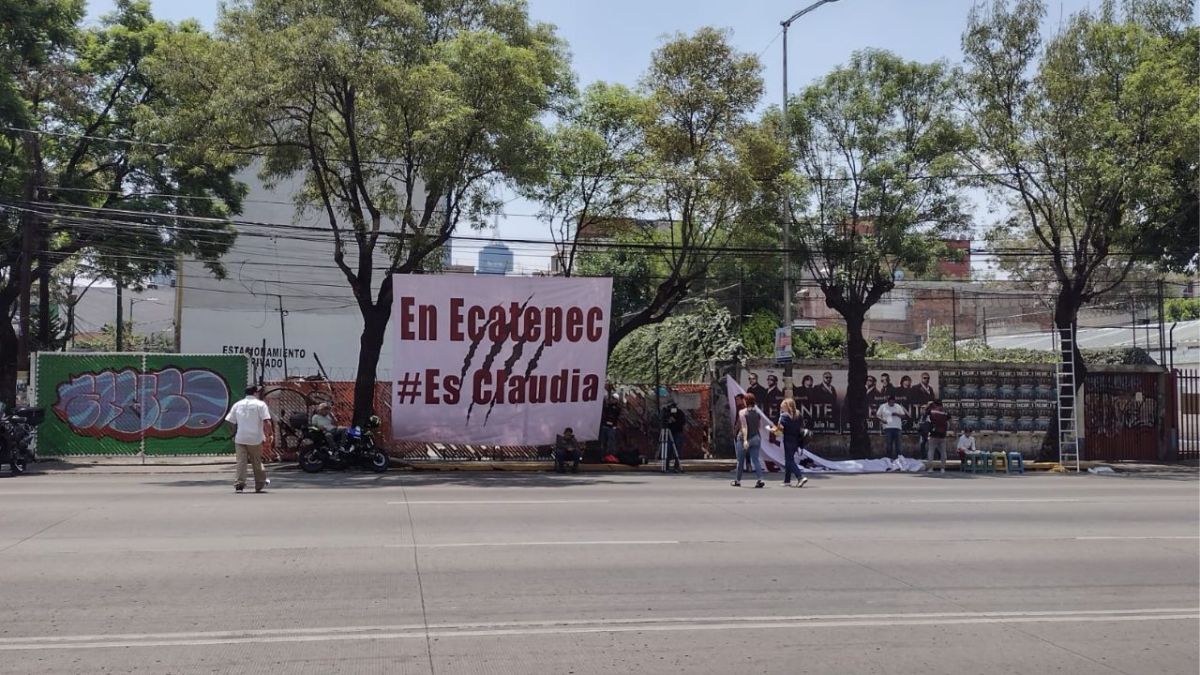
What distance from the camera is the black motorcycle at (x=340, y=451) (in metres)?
20.9

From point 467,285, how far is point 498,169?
8.26 feet

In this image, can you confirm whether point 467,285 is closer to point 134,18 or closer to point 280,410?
point 280,410

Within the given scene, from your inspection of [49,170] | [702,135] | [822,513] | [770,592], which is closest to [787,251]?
[702,135]

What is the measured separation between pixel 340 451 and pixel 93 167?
1203cm

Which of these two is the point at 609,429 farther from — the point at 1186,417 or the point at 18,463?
the point at 1186,417

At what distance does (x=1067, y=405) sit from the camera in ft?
87.8

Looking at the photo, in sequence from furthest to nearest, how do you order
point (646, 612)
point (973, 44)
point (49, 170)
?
point (49, 170), point (973, 44), point (646, 612)

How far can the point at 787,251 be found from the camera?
80.7 feet

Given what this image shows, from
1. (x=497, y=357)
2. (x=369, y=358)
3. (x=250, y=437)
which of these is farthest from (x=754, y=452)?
(x=369, y=358)

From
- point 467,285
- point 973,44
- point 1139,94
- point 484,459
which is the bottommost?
point 484,459

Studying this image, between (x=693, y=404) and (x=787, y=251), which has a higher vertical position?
(x=787, y=251)

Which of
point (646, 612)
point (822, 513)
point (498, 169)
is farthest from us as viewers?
point (498, 169)

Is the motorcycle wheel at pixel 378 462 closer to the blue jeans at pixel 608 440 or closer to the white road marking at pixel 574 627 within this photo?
the blue jeans at pixel 608 440

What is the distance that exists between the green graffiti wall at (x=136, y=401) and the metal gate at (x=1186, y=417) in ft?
78.5
